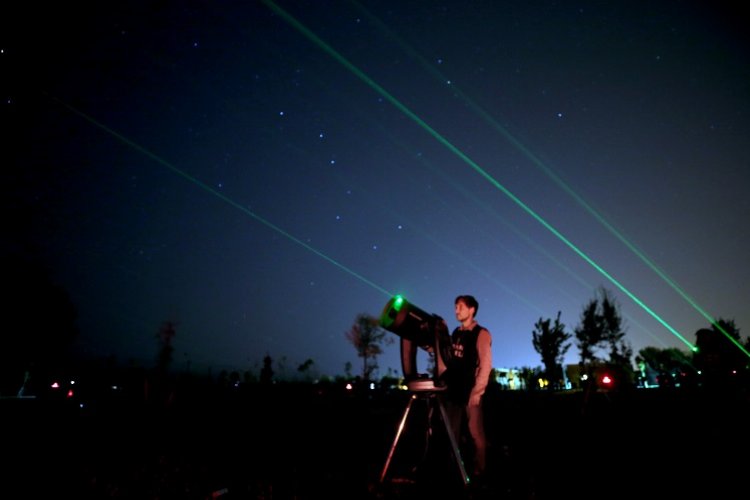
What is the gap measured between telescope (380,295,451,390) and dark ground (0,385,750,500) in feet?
2.60

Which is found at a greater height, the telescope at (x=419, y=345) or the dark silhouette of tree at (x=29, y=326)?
the dark silhouette of tree at (x=29, y=326)

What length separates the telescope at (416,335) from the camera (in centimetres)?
374

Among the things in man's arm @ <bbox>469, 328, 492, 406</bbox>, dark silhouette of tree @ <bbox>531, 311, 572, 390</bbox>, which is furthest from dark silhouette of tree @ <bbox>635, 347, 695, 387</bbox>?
man's arm @ <bbox>469, 328, 492, 406</bbox>

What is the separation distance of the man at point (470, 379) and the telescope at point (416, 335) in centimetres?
47

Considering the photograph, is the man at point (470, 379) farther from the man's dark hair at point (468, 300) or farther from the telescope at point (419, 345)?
the telescope at point (419, 345)

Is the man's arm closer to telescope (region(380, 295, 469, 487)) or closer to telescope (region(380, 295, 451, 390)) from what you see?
telescope (region(380, 295, 469, 487))

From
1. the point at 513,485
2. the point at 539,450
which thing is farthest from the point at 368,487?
the point at 539,450

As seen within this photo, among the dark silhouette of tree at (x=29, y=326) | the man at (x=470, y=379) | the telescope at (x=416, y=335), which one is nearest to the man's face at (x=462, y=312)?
the man at (x=470, y=379)

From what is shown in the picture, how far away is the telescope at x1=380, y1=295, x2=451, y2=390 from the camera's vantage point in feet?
12.3

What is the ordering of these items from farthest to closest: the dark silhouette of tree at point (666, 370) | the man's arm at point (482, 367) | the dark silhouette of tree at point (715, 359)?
the dark silhouette of tree at point (666, 370) < the dark silhouette of tree at point (715, 359) < the man's arm at point (482, 367)

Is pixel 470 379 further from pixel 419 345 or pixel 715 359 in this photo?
pixel 715 359

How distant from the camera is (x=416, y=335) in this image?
395 centimetres

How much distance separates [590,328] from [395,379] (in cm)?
2007

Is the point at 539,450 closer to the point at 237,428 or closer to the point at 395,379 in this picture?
the point at 237,428
